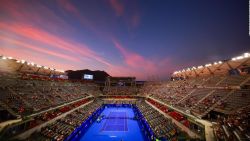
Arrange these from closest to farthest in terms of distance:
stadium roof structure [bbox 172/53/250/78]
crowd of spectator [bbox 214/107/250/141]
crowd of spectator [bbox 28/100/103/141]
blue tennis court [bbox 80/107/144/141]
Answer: crowd of spectator [bbox 214/107/250/141] → crowd of spectator [bbox 28/100/103/141] → blue tennis court [bbox 80/107/144/141] → stadium roof structure [bbox 172/53/250/78]

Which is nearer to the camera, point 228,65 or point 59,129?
point 59,129

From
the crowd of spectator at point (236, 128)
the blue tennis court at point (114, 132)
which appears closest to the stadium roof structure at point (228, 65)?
the crowd of spectator at point (236, 128)

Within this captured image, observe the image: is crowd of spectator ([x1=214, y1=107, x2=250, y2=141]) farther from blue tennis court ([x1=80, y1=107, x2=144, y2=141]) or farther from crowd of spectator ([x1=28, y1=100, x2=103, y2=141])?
crowd of spectator ([x1=28, y1=100, x2=103, y2=141])

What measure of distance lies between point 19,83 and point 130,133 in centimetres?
2201

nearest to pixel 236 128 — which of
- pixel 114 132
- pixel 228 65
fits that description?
pixel 114 132

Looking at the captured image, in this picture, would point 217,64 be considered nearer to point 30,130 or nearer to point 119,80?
point 30,130

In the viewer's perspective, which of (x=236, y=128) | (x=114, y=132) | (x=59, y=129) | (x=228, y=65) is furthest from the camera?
(x=228, y=65)

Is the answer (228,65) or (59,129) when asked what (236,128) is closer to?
(59,129)

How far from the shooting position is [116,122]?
33.3 m

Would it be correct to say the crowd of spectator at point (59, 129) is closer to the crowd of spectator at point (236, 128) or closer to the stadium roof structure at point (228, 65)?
the crowd of spectator at point (236, 128)

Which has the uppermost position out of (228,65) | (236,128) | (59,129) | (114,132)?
(228,65)

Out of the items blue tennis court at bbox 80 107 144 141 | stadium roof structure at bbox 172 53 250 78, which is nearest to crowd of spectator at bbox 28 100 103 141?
blue tennis court at bbox 80 107 144 141

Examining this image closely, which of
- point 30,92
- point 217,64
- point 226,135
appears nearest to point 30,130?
point 30,92

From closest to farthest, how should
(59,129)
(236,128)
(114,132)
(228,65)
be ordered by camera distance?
(236,128) < (59,129) < (114,132) < (228,65)
